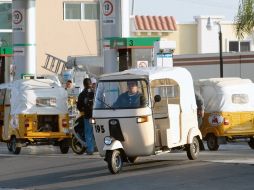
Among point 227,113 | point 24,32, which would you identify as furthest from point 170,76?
point 24,32

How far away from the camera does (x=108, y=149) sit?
16.1 metres

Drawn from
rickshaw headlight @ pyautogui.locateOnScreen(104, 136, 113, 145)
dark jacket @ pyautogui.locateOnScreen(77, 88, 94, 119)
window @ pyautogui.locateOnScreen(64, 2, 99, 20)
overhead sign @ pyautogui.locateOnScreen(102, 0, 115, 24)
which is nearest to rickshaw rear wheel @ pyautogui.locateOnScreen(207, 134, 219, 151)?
dark jacket @ pyautogui.locateOnScreen(77, 88, 94, 119)

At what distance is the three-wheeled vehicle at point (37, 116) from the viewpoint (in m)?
22.3

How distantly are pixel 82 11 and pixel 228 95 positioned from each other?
31.2 m

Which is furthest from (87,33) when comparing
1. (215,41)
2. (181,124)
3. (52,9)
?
(181,124)

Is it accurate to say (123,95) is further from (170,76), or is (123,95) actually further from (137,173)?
(137,173)

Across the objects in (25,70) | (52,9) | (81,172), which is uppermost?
(52,9)

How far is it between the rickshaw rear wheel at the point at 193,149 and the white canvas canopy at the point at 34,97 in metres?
5.50

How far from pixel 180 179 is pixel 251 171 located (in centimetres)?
148

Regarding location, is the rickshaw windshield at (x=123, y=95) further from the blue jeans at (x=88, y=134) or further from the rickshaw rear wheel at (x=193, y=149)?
the blue jeans at (x=88, y=134)

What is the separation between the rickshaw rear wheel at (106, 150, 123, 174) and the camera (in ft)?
53.0

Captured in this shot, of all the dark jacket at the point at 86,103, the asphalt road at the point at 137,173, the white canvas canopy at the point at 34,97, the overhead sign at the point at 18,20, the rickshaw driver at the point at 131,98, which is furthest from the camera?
the overhead sign at the point at 18,20

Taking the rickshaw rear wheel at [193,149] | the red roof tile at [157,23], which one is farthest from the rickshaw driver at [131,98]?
the red roof tile at [157,23]

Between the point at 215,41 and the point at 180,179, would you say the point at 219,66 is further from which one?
the point at 180,179
